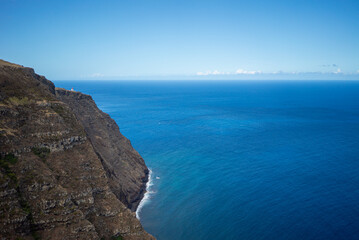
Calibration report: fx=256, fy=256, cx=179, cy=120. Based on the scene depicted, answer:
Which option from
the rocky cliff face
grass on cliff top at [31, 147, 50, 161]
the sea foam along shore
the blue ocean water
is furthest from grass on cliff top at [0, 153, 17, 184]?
the sea foam along shore

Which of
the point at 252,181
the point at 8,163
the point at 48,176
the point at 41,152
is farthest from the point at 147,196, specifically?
the point at 8,163

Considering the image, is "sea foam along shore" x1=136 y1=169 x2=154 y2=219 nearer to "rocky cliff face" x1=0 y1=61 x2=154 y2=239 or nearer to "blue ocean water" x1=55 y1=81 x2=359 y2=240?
"blue ocean water" x1=55 y1=81 x2=359 y2=240

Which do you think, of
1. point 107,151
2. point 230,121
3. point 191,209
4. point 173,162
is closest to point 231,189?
point 191,209

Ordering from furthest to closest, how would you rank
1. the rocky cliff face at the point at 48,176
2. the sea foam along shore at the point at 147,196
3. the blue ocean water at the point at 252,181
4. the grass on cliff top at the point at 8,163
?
the sea foam along shore at the point at 147,196 → the blue ocean water at the point at 252,181 → the grass on cliff top at the point at 8,163 → the rocky cliff face at the point at 48,176

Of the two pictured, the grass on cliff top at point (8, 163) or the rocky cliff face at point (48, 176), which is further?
the grass on cliff top at point (8, 163)

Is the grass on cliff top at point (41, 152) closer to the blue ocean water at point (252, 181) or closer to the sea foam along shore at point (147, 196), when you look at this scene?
the blue ocean water at point (252, 181)

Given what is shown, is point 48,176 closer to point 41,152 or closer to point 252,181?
point 41,152

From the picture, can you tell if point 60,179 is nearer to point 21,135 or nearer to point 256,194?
point 21,135

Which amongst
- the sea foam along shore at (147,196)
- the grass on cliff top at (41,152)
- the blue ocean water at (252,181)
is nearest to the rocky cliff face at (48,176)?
the grass on cliff top at (41,152)
